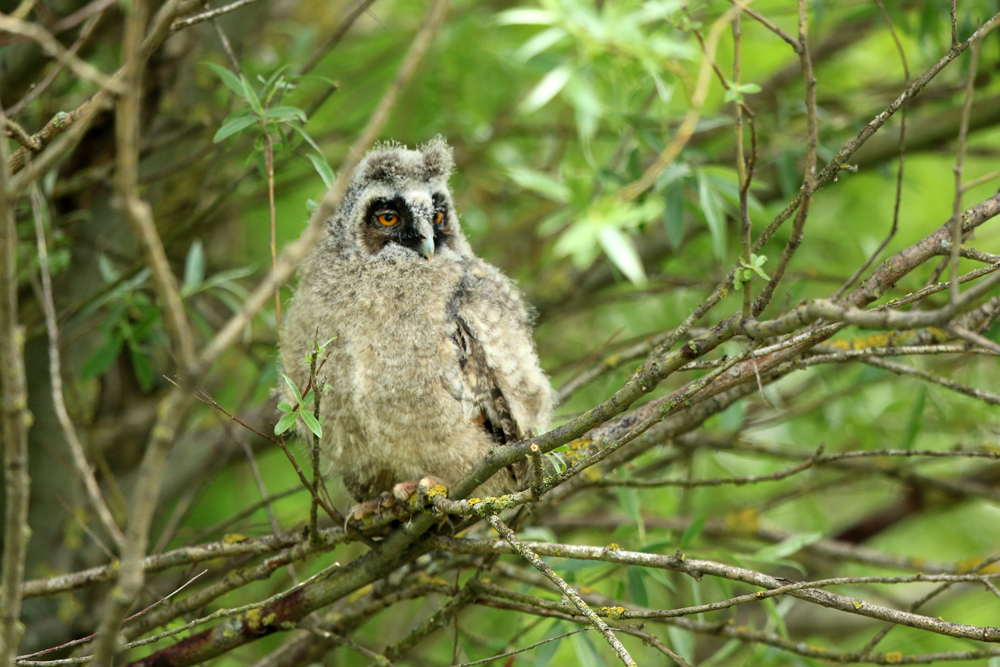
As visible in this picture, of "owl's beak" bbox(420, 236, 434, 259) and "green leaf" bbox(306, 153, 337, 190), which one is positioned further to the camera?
"owl's beak" bbox(420, 236, 434, 259)

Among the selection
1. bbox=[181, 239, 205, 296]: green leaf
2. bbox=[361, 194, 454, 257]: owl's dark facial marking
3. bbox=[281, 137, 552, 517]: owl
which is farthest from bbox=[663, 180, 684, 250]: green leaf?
bbox=[181, 239, 205, 296]: green leaf

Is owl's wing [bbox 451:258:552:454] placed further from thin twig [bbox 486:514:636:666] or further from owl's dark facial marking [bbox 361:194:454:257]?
thin twig [bbox 486:514:636:666]

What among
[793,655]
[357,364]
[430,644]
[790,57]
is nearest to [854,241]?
[790,57]

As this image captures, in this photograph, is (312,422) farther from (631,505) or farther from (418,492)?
(631,505)

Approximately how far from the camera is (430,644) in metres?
4.97

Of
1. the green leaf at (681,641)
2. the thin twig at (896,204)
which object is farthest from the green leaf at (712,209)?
the green leaf at (681,641)

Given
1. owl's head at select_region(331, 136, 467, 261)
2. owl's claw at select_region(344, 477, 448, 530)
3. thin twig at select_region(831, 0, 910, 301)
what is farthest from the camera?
owl's head at select_region(331, 136, 467, 261)

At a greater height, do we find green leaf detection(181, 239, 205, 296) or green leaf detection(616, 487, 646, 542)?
green leaf detection(181, 239, 205, 296)

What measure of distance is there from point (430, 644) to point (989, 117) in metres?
4.11

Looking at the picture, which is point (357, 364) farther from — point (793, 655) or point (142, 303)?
point (793, 655)

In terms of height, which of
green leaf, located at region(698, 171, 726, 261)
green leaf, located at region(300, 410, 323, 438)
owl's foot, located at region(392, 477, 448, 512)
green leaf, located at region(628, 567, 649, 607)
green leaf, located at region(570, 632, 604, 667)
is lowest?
green leaf, located at region(570, 632, 604, 667)

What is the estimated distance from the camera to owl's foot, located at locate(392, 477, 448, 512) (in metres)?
2.50

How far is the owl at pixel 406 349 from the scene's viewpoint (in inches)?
114

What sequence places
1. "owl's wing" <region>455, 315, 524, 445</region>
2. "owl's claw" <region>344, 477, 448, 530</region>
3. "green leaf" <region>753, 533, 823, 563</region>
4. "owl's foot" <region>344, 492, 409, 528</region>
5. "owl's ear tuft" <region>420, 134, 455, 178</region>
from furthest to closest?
"owl's ear tuft" <region>420, 134, 455, 178</region>
"green leaf" <region>753, 533, 823, 563</region>
"owl's wing" <region>455, 315, 524, 445</region>
"owl's foot" <region>344, 492, 409, 528</region>
"owl's claw" <region>344, 477, 448, 530</region>
